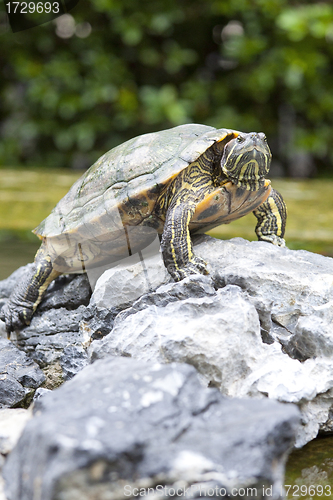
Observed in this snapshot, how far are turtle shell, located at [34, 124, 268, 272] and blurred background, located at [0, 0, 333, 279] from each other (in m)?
3.30

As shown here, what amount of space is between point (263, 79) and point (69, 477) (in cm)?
566

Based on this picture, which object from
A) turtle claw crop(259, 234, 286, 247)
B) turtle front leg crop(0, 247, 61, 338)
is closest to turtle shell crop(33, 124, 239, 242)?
turtle front leg crop(0, 247, 61, 338)

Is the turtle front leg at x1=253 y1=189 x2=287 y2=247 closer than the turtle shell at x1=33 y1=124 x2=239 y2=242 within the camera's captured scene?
No

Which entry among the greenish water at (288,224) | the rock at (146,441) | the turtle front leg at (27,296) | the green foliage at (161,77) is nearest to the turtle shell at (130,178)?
the turtle front leg at (27,296)

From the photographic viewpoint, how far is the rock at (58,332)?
1739mm

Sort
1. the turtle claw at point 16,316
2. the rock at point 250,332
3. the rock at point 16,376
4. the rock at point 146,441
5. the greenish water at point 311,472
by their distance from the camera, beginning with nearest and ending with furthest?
the rock at point 146,441 → the greenish water at point 311,472 → the rock at point 250,332 → the rock at point 16,376 → the turtle claw at point 16,316

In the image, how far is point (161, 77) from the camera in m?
6.65

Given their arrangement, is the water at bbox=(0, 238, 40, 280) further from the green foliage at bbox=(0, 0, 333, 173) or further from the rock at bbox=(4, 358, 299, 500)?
the green foliage at bbox=(0, 0, 333, 173)

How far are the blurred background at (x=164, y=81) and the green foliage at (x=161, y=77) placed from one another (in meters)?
0.01

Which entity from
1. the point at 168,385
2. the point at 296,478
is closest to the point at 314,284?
the point at 296,478

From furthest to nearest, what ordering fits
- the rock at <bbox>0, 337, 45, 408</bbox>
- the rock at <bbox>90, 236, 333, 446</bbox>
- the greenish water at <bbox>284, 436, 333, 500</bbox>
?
the rock at <bbox>0, 337, 45, 408</bbox> < the rock at <bbox>90, 236, 333, 446</bbox> < the greenish water at <bbox>284, 436, 333, 500</bbox>

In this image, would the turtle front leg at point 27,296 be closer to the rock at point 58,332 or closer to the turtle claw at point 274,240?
the rock at point 58,332

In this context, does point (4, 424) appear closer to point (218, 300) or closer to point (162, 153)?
point (218, 300)

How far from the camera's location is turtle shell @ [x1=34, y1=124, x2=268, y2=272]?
1.78 m
